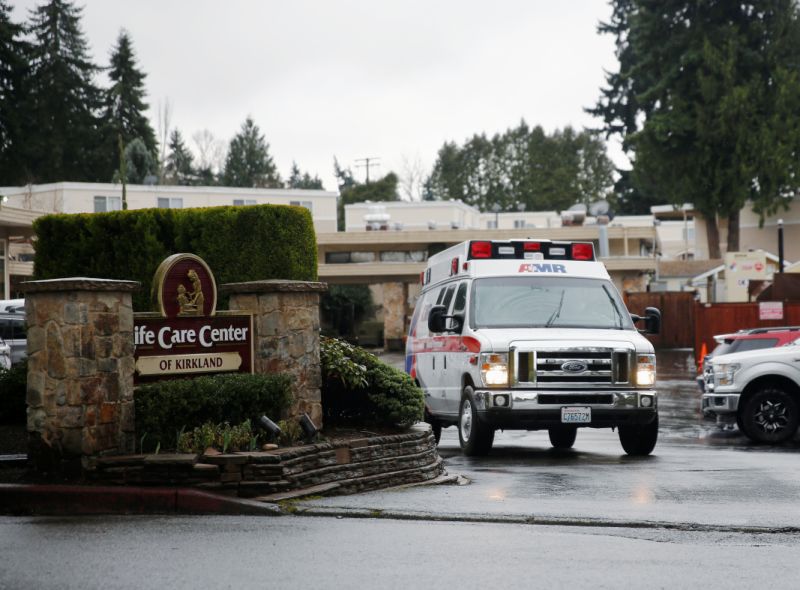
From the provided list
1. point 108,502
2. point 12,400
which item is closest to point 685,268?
point 12,400

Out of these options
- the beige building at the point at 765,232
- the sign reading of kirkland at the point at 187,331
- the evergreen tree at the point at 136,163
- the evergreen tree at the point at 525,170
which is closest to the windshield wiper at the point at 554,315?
the sign reading of kirkland at the point at 187,331

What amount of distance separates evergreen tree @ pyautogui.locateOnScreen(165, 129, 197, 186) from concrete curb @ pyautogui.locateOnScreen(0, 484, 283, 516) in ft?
309

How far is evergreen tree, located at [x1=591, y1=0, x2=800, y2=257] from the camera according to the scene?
61.5m

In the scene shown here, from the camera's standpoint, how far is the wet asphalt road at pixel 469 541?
695 centimetres

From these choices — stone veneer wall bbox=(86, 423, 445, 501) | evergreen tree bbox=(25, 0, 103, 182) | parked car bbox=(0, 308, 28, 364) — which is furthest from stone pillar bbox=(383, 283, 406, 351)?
→ stone veneer wall bbox=(86, 423, 445, 501)

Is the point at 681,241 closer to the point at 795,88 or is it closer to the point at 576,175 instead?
the point at 576,175

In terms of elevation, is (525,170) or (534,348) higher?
Answer: (525,170)

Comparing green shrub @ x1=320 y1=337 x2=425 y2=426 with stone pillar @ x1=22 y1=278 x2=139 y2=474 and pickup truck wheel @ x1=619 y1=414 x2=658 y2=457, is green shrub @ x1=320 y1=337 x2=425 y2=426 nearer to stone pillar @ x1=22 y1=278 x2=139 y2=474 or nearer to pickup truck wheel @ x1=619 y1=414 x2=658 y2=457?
stone pillar @ x1=22 y1=278 x2=139 y2=474

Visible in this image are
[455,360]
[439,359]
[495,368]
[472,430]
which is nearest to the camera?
[495,368]

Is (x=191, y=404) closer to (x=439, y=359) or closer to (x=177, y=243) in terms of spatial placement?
(x=439, y=359)

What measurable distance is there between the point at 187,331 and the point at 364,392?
2.33 metres

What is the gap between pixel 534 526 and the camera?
29.6ft

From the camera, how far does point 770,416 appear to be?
17.9m

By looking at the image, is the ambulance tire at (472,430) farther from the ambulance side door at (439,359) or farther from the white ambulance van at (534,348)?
the ambulance side door at (439,359)
